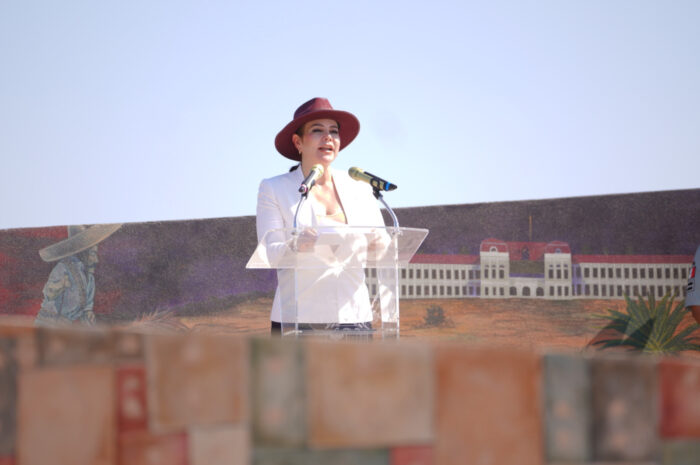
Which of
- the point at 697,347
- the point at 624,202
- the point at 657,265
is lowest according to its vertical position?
the point at 697,347

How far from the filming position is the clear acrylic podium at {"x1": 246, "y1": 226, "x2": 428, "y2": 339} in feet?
9.43

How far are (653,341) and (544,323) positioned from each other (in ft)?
2.84

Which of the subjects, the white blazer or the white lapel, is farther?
the white lapel

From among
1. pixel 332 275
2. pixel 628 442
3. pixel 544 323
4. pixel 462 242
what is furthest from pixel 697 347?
pixel 628 442

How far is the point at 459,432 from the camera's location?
0.39 m

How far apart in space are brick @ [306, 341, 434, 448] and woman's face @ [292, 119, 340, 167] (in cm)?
305

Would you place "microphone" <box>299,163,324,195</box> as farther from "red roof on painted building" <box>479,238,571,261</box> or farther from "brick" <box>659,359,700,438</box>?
"red roof on painted building" <box>479,238,571,261</box>

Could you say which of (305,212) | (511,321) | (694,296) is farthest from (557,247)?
(305,212)

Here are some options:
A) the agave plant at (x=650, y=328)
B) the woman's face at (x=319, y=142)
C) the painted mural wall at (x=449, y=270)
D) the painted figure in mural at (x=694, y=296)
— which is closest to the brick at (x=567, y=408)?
the woman's face at (x=319, y=142)

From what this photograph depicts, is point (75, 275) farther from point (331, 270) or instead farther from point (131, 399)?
point (131, 399)

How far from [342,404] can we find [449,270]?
581cm

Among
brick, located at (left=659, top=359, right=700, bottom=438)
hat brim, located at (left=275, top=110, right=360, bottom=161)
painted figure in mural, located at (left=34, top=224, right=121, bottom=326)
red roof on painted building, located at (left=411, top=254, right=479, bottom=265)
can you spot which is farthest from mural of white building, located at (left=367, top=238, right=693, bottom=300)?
brick, located at (left=659, top=359, right=700, bottom=438)

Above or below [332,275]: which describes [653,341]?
below

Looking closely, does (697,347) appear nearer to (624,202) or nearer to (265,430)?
(624,202)
